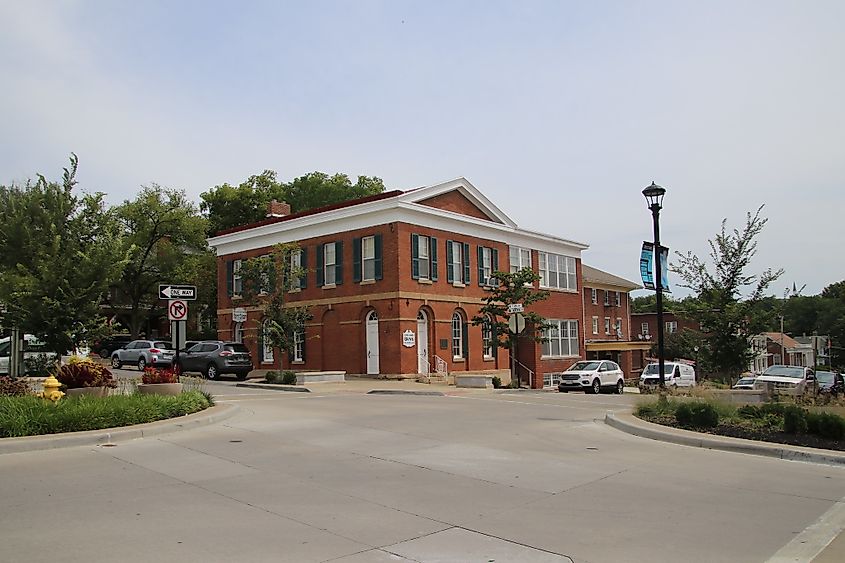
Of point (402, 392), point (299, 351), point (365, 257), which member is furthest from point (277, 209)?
point (402, 392)

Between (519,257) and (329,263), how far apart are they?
12.1 meters

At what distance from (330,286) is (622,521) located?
1141 inches

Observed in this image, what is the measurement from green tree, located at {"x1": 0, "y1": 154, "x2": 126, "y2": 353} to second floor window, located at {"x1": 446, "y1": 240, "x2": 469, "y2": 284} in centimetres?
1908

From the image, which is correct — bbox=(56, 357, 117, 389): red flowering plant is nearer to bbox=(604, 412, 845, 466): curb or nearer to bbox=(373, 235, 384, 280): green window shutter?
bbox=(604, 412, 845, 466): curb

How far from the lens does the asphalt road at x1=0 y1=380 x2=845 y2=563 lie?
20.8 ft

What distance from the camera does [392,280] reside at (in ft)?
108

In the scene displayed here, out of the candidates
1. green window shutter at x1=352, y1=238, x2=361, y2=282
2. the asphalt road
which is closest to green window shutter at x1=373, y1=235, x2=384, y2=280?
green window shutter at x1=352, y1=238, x2=361, y2=282

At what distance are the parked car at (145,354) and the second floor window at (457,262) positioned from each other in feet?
47.7

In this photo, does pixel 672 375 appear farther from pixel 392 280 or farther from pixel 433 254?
pixel 392 280

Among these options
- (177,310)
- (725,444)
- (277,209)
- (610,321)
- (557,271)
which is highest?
(277,209)

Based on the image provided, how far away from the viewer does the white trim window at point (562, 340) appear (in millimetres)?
44469

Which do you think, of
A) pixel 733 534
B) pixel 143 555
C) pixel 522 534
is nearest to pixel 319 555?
pixel 143 555

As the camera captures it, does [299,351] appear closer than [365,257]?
No

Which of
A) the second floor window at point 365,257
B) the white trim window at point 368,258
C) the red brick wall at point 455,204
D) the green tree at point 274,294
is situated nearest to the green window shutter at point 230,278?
the second floor window at point 365,257
